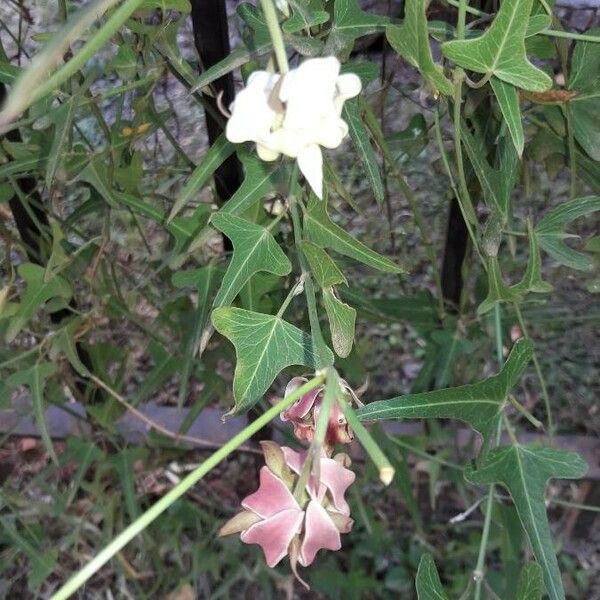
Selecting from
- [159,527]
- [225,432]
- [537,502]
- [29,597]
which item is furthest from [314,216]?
[29,597]

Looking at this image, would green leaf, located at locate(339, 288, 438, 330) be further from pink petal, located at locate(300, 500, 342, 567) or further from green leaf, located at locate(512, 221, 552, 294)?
pink petal, located at locate(300, 500, 342, 567)

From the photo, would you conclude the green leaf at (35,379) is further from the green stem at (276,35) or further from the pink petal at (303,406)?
the green stem at (276,35)

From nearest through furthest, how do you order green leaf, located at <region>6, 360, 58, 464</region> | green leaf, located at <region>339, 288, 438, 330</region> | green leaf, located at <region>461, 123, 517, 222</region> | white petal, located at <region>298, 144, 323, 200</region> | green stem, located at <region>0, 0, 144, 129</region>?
1. green stem, located at <region>0, 0, 144, 129</region>
2. white petal, located at <region>298, 144, 323, 200</region>
3. green leaf, located at <region>461, 123, 517, 222</region>
4. green leaf, located at <region>6, 360, 58, 464</region>
5. green leaf, located at <region>339, 288, 438, 330</region>

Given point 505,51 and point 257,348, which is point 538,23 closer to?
point 505,51

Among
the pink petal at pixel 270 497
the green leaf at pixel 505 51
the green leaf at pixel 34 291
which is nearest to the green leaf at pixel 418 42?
the green leaf at pixel 505 51

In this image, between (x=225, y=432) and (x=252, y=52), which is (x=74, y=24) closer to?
(x=252, y=52)

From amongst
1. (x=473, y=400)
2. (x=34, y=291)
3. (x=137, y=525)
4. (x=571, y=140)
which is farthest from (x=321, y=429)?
(x=34, y=291)

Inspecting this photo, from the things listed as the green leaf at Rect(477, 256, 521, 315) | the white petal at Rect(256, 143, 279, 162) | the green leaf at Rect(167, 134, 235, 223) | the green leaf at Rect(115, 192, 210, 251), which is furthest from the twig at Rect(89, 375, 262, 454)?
the white petal at Rect(256, 143, 279, 162)
